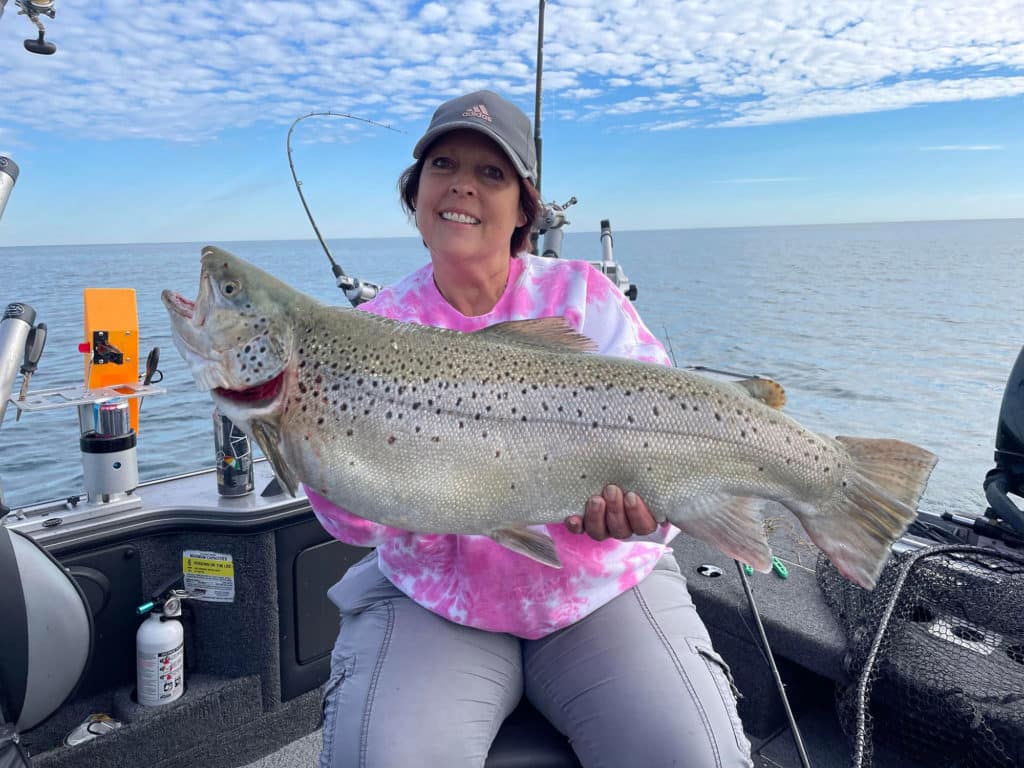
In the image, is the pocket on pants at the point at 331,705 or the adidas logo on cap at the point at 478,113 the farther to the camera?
the adidas logo on cap at the point at 478,113

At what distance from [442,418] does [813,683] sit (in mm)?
2635

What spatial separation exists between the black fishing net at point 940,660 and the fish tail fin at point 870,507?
808 mm

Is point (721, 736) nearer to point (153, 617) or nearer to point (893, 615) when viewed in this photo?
A: point (893, 615)

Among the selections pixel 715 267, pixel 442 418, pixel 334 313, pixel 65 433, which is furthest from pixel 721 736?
pixel 715 267

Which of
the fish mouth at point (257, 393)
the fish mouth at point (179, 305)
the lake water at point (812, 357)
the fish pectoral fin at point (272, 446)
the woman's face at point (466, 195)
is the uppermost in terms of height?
the woman's face at point (466, 195)

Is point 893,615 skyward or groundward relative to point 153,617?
skyward

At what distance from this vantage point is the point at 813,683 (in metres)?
3.46

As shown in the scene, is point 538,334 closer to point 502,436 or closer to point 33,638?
point 502,436

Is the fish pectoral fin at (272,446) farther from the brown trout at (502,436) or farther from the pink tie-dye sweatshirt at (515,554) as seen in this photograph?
the pink tie-dye sweatshirt at (515,554)

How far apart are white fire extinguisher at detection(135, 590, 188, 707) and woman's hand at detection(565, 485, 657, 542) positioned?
2073 mm

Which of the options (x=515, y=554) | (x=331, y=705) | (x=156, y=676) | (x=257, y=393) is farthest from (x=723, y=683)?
(x=156, y=676)

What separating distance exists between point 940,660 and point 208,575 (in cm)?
310

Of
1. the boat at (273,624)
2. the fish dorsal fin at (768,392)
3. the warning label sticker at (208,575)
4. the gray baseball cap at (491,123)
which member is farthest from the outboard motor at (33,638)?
the fish dorsal fin at (768,392)

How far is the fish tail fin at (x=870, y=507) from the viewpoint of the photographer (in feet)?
6.60
